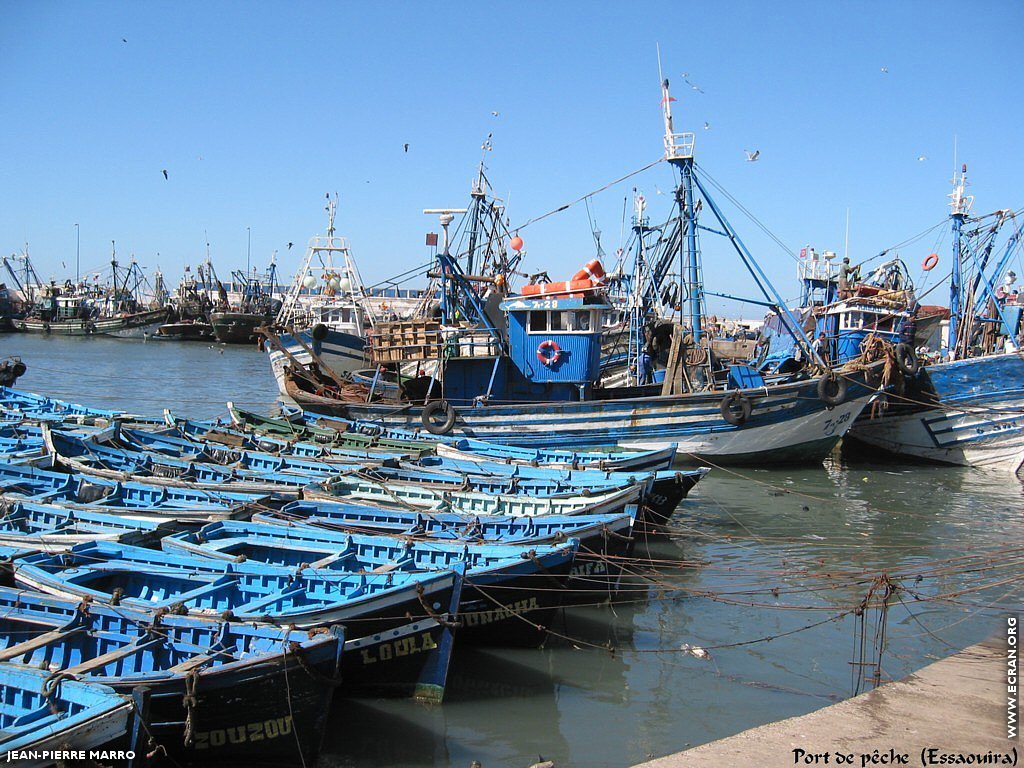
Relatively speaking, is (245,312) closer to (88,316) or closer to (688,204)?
(88,316)

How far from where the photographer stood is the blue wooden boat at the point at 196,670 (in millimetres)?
7008

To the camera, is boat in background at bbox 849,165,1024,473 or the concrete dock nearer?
the concrete dock

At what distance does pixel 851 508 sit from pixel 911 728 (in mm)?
12728

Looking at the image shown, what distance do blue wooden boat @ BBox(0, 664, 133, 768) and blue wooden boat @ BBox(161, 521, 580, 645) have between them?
125 inches

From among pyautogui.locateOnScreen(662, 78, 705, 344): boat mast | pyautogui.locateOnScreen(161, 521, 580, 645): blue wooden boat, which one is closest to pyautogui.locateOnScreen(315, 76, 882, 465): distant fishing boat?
pyautogui.locateOnScreen(662, 78, 705, 344): boat mast

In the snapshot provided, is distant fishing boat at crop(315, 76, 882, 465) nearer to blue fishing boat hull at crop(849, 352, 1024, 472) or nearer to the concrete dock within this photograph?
blue fishing boat hull at crop(849, 352, 1024, 472)

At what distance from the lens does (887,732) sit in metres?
7.11

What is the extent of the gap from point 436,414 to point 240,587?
1284 centimetres

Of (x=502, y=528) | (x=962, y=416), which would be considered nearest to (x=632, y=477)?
(x=502, y=528)

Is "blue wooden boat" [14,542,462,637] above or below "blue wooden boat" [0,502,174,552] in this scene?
below

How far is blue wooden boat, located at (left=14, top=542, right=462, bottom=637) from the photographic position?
27.2ft

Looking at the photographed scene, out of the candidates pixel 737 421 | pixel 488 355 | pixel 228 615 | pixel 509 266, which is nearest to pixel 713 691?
pixel 228 615

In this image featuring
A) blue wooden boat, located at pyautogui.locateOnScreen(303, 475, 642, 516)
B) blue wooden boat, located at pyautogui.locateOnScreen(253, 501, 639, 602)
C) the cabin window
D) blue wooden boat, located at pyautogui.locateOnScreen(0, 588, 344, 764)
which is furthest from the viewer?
the cabin window

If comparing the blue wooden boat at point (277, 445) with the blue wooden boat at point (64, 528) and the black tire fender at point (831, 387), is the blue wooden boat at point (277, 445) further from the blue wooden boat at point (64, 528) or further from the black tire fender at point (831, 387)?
the black tire fender at point (831, 387)
